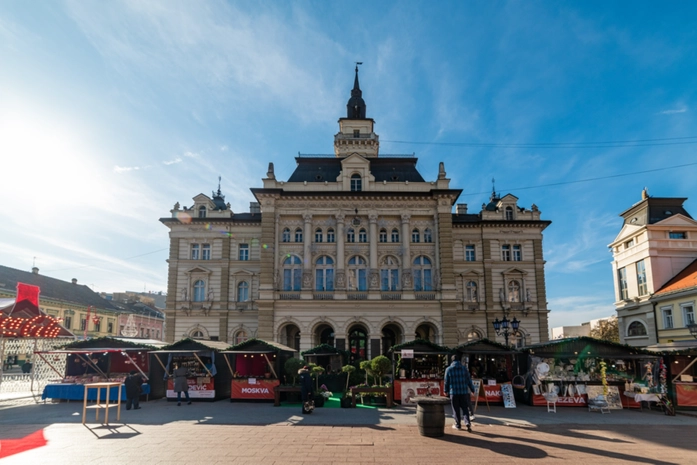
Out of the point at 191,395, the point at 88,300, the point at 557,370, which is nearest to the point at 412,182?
the point at 557,370

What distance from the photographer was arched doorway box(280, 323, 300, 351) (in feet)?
128

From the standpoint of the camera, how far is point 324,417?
56.0 ft

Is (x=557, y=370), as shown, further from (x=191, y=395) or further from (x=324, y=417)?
(x=191, y=395)

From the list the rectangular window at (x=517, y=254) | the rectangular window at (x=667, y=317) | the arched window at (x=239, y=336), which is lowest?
the arched window at (x=239, y=336)

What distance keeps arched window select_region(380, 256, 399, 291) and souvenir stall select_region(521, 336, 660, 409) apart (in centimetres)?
1803

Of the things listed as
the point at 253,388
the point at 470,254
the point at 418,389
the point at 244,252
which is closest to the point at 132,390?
the point at 253,388

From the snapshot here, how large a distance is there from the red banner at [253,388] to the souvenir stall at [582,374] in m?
11.6

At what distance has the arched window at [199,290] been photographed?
137 ft

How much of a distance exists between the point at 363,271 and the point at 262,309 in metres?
8.54

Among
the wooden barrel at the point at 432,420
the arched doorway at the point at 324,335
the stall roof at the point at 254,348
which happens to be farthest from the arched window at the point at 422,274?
the wooden barrel at the point at 432,420

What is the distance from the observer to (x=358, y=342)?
133 ft

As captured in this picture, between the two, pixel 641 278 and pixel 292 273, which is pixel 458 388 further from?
pixel 641 278

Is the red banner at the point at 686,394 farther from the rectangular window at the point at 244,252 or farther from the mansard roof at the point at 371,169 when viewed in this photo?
the rectangular window at the point at 244,252

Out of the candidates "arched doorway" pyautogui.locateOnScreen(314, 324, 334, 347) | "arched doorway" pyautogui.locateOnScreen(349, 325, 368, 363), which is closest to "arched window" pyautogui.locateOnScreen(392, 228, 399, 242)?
"arched doorway" pyautogui.locateOnScreen(349, 325, 368, 363)
